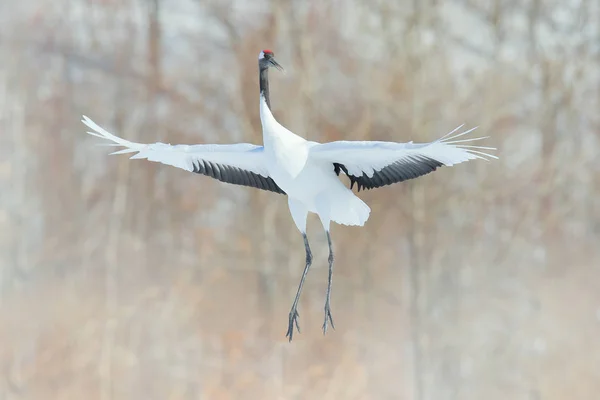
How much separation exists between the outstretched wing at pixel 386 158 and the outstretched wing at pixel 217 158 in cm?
17

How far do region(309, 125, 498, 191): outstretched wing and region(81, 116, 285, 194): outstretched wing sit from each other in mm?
168

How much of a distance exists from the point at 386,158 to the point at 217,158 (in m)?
0.41

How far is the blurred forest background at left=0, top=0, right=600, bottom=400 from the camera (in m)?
2.26

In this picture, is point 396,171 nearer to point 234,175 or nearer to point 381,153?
point 381,153

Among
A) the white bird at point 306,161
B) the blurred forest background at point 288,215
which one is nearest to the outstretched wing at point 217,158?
the white bird at point 306,161

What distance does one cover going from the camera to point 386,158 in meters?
1.52

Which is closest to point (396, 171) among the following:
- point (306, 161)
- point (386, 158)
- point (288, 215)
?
point (386, 158)

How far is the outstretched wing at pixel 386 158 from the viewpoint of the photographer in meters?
1.43

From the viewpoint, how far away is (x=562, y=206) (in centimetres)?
237

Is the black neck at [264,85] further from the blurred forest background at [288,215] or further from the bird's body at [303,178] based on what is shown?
the blurred forest background at [288,215]

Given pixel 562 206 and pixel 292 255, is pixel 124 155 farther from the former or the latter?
pixel 562 206

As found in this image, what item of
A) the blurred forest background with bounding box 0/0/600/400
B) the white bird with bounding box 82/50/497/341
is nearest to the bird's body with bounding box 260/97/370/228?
the white bird with bounding box 82/50/497/341

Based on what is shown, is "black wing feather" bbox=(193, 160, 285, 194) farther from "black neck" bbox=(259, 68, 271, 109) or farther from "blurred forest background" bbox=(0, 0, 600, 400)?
"blurred forest background" bbox=(0, 0, 600, 400)

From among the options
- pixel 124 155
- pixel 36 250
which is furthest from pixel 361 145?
pixel 36 250
